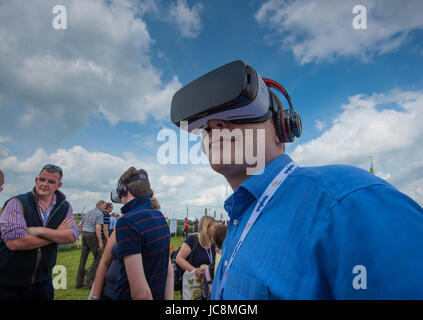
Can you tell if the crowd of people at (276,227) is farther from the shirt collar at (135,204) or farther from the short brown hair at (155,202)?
the short brown hair at (155,202)

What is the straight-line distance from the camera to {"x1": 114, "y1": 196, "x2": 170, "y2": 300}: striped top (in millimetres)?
2078

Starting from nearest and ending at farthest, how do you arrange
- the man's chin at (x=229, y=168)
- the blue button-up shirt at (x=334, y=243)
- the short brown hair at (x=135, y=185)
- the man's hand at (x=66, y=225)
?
the blue button-up shirt at (x=334, y=243) → the man's chin at (x=229, y=168) → the short brown hair at (x=135, y=185) → the man's hand at (x=66, y=225)

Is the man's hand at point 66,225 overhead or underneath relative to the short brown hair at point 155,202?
underneath

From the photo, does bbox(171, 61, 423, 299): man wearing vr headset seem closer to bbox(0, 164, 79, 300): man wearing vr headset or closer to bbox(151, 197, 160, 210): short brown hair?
bbox(0, 164, 79, 300): man wearing vr headset

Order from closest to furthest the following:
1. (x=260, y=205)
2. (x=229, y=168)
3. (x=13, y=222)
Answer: (x=260, y=205) < (x=229, y=168) < (x=13, y=222)

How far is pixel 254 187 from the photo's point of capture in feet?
3.35

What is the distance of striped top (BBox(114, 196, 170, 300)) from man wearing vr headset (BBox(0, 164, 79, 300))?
110 cm


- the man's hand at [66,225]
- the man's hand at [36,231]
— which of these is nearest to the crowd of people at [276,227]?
the man's hand at [36,231]

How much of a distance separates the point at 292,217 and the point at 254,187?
30 cm

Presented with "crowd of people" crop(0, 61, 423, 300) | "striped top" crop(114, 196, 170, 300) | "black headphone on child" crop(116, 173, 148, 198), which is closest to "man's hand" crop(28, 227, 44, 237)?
"crowd of people" crop(0, 61, 423, 300)

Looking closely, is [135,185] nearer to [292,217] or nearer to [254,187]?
[254,187]

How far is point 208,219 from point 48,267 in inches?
97.5

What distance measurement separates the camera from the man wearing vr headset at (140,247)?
2020 mm

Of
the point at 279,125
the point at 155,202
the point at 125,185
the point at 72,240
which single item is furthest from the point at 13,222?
the point at 279,125
